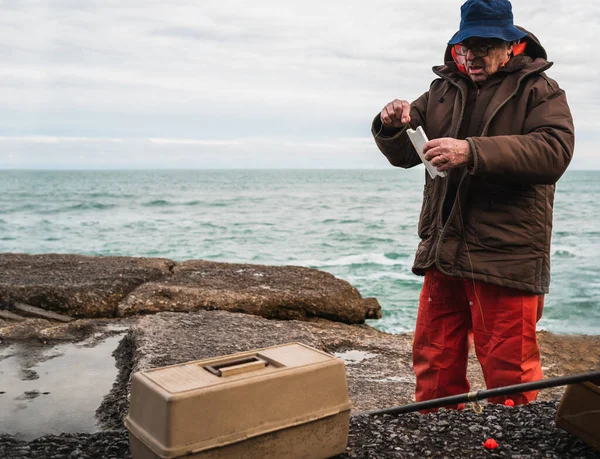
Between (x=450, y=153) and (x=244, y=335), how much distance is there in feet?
8.47

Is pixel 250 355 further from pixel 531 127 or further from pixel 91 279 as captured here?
pixel 91 279

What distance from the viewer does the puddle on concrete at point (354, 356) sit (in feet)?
16.0

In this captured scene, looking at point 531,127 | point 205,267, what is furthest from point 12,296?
point 531,127

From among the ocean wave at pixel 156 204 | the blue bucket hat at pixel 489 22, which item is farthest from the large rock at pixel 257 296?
the ocean wave at pixel 156 204

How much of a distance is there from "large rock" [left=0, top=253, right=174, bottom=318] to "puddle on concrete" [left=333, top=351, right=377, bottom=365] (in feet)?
7.17

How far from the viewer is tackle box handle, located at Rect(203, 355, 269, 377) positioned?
226 cm

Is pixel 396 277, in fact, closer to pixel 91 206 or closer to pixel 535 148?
pixel 535 148

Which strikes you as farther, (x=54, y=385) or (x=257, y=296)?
(x=257, y=296)

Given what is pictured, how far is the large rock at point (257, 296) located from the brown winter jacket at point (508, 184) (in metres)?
2.99

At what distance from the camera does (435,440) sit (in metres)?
2.68

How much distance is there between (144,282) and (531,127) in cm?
457

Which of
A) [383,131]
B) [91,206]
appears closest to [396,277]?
[383,131]

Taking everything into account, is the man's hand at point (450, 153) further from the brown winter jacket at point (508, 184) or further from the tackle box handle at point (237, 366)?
the tackle box handle at point (237, 366)

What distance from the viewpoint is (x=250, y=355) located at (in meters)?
2.46
